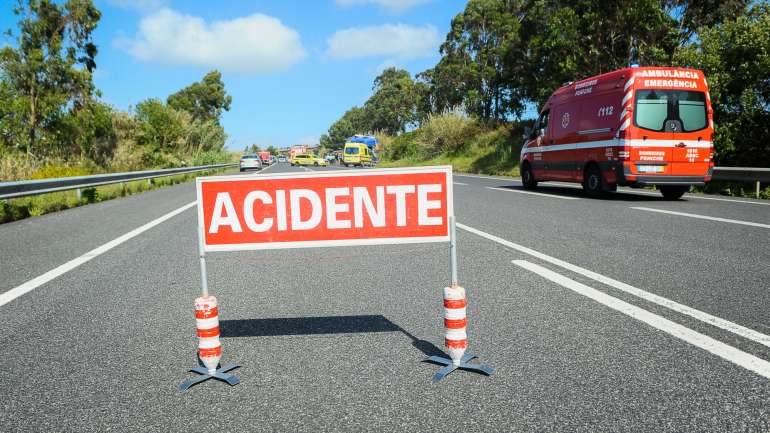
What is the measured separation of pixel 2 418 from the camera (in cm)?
259

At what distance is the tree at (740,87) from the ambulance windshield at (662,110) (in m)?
4.61

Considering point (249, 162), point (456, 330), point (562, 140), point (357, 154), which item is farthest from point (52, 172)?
point (357, 154)

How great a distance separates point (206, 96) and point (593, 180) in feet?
276

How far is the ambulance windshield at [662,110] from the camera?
480 inches

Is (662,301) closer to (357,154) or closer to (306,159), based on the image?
(357,154)

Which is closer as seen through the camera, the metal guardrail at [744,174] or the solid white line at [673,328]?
the solid white line at [673,328]

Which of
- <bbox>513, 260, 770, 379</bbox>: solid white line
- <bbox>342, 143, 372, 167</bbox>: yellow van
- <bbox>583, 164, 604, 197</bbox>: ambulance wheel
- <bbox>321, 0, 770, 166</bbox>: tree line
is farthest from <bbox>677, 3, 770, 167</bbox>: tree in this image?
<bbox>342, 143, 372, 167</bbox>: yellow van

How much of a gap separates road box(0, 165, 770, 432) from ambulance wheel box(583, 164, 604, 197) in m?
6.09

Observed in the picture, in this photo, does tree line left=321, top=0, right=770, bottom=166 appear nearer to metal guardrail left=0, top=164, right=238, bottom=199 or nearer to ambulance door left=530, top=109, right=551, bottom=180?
ambulance door left=530, top=109, right=551, bottom=180

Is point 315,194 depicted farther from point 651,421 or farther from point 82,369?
point 651,421

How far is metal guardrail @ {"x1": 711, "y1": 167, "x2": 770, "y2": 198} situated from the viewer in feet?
41.6

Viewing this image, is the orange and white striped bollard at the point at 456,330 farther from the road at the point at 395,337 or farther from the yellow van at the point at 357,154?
the yellow van at the point at 357,154

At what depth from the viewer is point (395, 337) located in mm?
3604

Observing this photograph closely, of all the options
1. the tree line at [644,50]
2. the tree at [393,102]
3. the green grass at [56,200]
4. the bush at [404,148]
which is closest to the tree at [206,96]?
the tree at [393,102]
